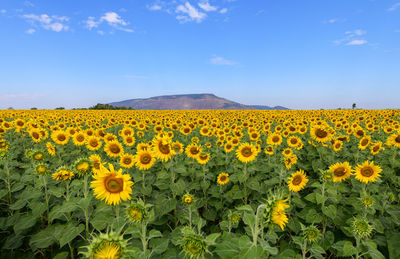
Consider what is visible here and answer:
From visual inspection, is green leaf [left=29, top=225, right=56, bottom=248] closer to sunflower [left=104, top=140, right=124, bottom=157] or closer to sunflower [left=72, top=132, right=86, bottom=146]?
sunflower [left=104, top=140, right=124, bottom=157]

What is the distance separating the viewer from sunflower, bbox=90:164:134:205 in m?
2.74

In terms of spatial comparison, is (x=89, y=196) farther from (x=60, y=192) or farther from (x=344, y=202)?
(x=344, y=202)

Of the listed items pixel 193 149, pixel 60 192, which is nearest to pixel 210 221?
pixel 193 149

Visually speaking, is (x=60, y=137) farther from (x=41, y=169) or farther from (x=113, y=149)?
(x=41, y=169)

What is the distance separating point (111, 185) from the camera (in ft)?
9.03

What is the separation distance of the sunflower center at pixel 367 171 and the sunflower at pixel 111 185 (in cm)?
468

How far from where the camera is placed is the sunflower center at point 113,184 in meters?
2.74

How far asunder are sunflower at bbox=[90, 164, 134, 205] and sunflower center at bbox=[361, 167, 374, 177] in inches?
184

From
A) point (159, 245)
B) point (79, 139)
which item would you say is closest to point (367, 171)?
point (159, 245)

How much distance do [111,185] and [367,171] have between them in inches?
196

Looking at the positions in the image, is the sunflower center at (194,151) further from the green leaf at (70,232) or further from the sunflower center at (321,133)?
the sunflower center at (321,133)

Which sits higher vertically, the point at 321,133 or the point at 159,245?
the point at 321,133

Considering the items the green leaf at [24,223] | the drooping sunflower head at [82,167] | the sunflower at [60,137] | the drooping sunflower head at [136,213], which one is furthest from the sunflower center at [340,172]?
the sunflower at [60,137]

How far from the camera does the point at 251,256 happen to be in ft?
5.76
